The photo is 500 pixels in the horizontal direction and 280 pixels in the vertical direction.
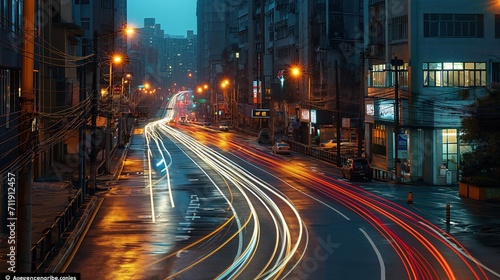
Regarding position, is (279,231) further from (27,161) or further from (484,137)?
(484,137)

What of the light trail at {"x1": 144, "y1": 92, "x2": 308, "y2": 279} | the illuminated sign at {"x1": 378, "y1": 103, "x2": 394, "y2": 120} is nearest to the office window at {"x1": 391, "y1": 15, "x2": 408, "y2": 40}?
the illuminated sign at {"x1": 378, "y1": 103, "x2": 394, "y2": 120}

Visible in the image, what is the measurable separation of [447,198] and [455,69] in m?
15.1

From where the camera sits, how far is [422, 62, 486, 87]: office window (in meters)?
52.8

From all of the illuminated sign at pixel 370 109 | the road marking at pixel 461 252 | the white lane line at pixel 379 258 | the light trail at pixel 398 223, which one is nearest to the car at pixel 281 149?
the illuminated sign at pixel 370 109

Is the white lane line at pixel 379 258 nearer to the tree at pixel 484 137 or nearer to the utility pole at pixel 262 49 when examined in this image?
the tree at pixel 484 137

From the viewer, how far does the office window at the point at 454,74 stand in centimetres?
5284

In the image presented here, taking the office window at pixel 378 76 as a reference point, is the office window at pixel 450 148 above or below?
below

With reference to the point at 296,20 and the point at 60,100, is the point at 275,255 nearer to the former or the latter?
the point at 60,100

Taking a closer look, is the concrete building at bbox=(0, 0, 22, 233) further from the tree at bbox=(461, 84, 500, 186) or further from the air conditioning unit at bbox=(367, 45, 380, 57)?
the air conditioning unit at bbox=(367, 45, 380, 57)

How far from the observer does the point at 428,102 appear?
2031 inches

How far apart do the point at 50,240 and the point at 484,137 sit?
1204 inches

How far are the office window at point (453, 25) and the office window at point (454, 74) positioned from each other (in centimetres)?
210

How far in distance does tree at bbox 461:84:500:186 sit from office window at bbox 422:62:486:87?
6.46 metres

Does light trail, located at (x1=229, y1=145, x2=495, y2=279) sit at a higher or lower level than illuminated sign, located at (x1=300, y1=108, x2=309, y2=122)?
lower
